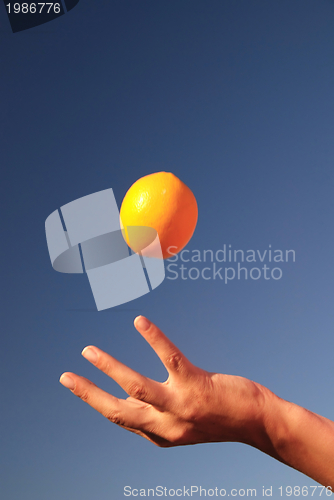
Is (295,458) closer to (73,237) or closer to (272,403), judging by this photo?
(272,403)

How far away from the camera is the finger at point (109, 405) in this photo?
1.54 m

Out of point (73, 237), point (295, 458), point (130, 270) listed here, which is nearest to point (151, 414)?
point (295, 458)

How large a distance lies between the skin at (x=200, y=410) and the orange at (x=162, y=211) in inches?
40.5

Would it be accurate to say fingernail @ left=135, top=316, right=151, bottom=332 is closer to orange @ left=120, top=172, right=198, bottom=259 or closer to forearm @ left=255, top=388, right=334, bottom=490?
forearm @ left=255, top=388, right=334, bottom=490

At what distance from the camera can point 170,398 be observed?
1.54 metres

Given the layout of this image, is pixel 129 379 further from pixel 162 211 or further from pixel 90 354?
pixel 162 211

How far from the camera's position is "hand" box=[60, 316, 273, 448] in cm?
153

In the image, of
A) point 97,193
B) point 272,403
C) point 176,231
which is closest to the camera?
point 272,403

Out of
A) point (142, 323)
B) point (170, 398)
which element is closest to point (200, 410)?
point (170, 398)

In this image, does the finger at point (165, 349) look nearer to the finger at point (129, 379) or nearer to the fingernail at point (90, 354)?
the finger at point (129, 379)

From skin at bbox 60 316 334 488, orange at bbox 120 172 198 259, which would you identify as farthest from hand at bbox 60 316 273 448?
orange at bbox 120 172 198 259

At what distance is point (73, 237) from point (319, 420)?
2223 mm

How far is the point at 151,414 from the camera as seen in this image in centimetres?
157

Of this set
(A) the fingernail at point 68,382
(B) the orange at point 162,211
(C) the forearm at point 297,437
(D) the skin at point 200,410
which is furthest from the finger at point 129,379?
(B) the orange at point 162,211
